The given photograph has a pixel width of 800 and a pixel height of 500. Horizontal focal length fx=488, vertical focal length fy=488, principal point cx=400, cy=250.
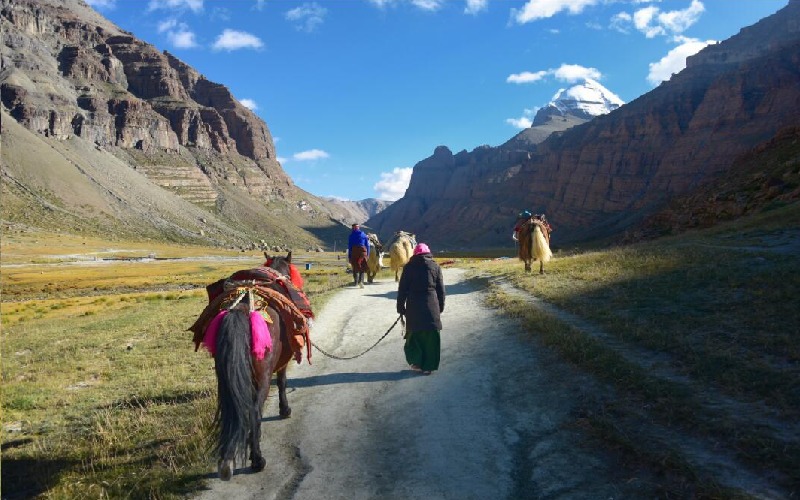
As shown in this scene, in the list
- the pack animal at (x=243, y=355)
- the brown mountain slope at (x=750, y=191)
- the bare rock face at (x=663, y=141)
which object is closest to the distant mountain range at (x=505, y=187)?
the bare rock face at (x=663, y=141)

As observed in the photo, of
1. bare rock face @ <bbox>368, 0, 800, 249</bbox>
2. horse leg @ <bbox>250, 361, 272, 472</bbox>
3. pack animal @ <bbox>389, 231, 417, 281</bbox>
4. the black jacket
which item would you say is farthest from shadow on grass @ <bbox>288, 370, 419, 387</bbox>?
bare rock face @ <bbox>368, 0, 800, 249</bbox>

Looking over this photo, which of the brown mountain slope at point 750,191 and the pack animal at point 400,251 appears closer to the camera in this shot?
the pack animal at point 400,251

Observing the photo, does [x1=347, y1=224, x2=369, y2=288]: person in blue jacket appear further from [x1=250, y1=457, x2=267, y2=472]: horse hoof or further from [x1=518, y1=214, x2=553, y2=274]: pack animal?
[x1=250, y1=457, x2=267, y2=472]: horse hoof

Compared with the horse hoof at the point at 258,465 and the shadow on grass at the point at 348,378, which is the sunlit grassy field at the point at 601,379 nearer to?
the horse hoof at the point at 258,465

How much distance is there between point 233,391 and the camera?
188 inches

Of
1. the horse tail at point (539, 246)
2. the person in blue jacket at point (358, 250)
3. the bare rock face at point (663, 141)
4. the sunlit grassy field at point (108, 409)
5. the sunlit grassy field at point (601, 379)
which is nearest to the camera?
the sunlit grassy field at point (601, 379)

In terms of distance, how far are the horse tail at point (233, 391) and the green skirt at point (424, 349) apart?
3862 mm

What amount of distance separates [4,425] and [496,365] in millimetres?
7866

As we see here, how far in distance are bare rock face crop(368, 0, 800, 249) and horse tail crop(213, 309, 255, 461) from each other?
113642 mm

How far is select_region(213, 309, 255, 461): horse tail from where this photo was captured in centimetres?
474

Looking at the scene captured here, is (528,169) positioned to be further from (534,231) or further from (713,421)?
(713,421)

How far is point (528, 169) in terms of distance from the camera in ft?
623

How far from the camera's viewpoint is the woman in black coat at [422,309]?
8.34m

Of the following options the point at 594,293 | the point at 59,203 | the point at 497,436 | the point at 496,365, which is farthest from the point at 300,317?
the point at 59,203
